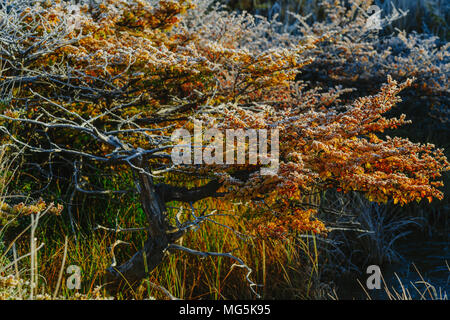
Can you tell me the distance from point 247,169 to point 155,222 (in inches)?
29.2

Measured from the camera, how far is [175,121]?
404 centimetres

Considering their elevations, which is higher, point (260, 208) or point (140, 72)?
point (140, 72)

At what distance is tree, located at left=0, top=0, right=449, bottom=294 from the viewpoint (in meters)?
2.69

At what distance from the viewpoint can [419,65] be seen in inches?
235

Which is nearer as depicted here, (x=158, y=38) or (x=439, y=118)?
(x=158, y=38)

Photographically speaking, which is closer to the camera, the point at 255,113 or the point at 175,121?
the point at 255,113

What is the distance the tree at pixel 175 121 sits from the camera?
8.84ft

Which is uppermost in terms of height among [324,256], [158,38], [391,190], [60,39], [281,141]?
[158,38]
